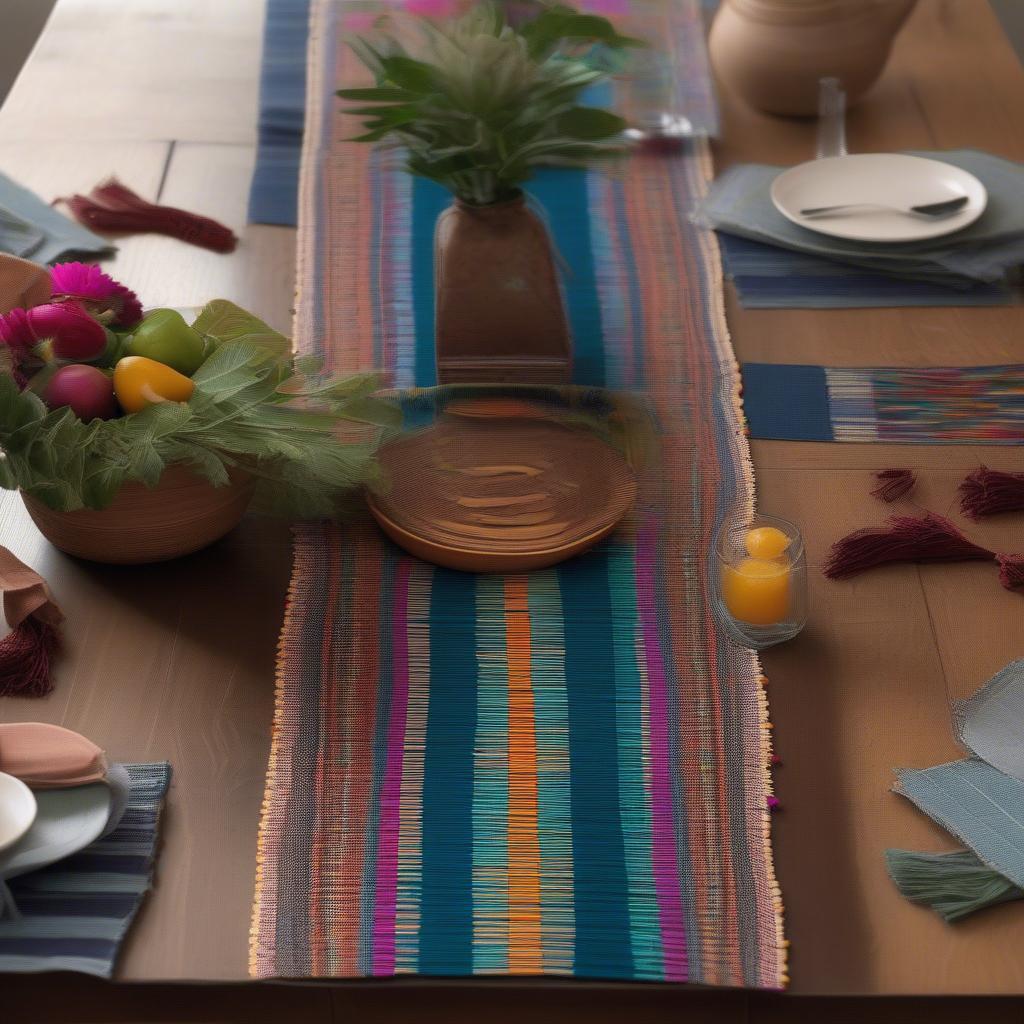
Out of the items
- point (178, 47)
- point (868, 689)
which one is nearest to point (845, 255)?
point (868, 689)

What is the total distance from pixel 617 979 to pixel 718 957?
0.21 feet

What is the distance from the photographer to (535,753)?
1.00 meters

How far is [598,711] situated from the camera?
1036 mm

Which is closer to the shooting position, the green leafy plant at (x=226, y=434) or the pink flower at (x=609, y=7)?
the green leafy plant at (x=226, y=434)

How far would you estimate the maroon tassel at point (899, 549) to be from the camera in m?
1.16

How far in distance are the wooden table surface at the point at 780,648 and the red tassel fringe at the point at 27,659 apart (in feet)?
0.04

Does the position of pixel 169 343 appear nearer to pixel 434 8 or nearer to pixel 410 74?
pixel 410 74

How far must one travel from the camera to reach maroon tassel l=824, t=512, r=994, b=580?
116cm

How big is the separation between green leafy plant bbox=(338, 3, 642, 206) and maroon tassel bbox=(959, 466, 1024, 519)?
0.43m

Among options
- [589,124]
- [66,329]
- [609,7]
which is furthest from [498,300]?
[609,7]

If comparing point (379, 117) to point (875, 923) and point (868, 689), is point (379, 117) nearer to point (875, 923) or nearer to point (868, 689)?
point (868, 689)

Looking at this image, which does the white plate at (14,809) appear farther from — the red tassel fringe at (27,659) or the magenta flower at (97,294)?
the magenta flower at (97,294)

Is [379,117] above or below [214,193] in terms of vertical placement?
above

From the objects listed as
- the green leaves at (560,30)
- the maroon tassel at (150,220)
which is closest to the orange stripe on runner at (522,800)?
the green leaves at (560,30)
